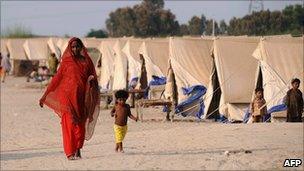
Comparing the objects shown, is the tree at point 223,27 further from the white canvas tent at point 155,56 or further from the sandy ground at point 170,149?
the sandy ground at point 170,149

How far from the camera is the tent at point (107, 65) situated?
22406 mm

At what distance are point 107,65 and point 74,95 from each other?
1495 centimetres

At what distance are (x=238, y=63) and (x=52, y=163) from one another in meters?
7.06

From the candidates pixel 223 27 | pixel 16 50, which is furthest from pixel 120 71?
pixel 223 27

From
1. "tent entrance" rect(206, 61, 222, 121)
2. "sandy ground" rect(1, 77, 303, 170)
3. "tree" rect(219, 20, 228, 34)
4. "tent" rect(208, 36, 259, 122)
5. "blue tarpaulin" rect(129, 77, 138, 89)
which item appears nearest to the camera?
"sandy ground" rect(1, 77, 303, 170)

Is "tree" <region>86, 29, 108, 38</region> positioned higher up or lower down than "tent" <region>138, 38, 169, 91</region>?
lower down

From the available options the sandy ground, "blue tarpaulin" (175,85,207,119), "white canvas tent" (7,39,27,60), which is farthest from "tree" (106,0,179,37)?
the sandy ground

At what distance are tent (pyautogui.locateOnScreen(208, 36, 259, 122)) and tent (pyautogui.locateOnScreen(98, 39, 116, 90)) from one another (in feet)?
24.1

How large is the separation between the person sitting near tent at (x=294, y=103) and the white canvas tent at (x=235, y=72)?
2054 mm

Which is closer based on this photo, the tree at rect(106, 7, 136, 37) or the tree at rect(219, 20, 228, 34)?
the tree at rect(219, 20, 228, 34)

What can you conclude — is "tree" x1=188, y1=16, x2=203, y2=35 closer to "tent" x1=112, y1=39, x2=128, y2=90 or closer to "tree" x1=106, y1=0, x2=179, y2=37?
"tree" x1=106, y1=0, x2=179, y2=37

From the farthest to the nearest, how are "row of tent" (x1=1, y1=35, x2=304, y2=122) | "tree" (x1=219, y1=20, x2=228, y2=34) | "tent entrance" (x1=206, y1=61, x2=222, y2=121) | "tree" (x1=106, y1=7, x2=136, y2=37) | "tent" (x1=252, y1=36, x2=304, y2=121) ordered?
"tree" (x1=106, y1=7, x2=136, y2=37) → "tree" (x1=219, y1=20, x2=228, y2=34) → "tent entrance" (x1=206, y1=61, x2=222, y2=121) → "row of tent" (x1=1, y1=35, x2=304, y2=122) → "tent" (x1=252, y1=36, x2=304, y2=121)

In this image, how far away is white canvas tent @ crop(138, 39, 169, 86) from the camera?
18375 millimetres

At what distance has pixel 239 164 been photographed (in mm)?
7719
